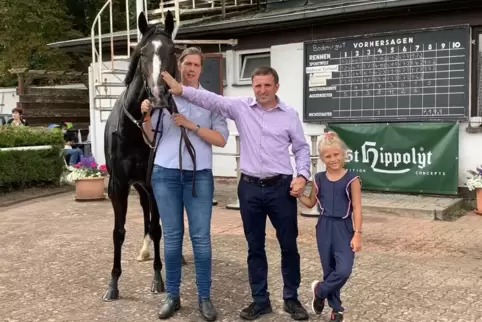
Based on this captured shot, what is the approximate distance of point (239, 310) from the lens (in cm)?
435

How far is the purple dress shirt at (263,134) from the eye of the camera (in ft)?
13.2

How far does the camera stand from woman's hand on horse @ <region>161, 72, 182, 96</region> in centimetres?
382

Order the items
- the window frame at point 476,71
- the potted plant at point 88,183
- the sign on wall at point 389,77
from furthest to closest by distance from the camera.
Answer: the potted plant at point 88,183, the sign on wall at point 389,77, the window frame at point 476,71

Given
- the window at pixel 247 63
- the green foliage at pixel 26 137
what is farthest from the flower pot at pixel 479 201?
the green foliage at pixel 26 137

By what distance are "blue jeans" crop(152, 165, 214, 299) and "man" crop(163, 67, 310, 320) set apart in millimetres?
304

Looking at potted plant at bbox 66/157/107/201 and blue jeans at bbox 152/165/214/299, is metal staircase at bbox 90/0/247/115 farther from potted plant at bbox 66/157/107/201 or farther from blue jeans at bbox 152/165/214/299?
blue jeans at bbox 152/165/214/299

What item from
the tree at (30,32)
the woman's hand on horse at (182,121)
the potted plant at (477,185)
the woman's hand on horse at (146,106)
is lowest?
the potted plant at (477,185)

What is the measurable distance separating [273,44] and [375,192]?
3.67 meters

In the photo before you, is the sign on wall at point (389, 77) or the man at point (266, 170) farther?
the sign on wall at point (389, 77)

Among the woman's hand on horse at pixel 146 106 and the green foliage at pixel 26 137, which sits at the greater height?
the woman's hand on horse at pixel 146 106

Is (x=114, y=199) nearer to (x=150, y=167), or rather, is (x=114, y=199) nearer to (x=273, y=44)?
(x=150, y=167)

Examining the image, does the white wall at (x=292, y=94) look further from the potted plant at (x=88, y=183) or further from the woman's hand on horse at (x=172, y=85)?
the woman's hand on horse at (x=172, y=85)

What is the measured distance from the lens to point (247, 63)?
11.7 meters

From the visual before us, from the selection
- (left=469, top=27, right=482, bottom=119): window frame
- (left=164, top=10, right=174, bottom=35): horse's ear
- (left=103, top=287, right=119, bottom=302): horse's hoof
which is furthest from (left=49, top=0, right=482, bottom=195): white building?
(left=103, top=287, right=119, bottom=302): horse's hoof
